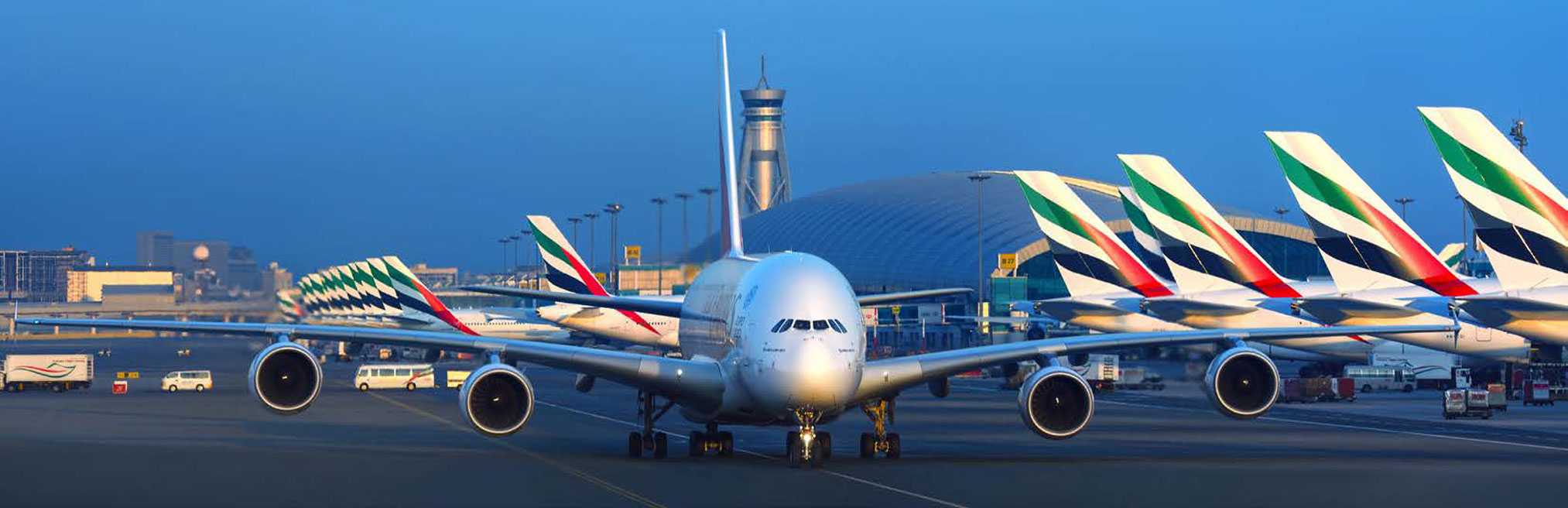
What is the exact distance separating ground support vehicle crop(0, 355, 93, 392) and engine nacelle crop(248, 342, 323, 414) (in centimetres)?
5704

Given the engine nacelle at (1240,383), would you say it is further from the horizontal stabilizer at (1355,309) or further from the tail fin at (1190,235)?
the tail fin at (1190,235)

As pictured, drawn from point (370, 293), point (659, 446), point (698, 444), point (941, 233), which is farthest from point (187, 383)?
point (370, 293)

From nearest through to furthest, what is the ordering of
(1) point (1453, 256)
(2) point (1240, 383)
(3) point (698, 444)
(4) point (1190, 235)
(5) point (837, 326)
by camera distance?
(5) point (837, 326) → (2) point (1240, 383) → (3) point (698, 444) → (4) point (1190, 235) → (1) point (1453, 256)

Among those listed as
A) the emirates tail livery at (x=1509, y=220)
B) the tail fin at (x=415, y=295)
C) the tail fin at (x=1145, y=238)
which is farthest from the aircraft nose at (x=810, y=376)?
the tail fin at (x=415, y=295)

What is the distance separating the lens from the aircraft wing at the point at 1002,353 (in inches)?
1253

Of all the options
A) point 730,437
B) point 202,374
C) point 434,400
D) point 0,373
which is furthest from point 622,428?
point 0,373

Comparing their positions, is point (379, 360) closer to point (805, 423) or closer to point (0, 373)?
point (0, 373)

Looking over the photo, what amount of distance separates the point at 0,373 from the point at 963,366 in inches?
2798

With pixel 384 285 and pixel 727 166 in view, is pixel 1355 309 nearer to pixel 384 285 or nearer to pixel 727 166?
pixel 727 166

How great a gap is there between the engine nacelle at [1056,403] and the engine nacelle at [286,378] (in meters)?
12.5

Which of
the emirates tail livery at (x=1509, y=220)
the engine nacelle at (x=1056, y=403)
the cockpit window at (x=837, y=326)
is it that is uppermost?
the emirates tail livery at (x=1509, y=220)

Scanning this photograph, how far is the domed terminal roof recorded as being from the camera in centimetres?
16512

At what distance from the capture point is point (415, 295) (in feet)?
481

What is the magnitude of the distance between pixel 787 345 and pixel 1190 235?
51299 mm
